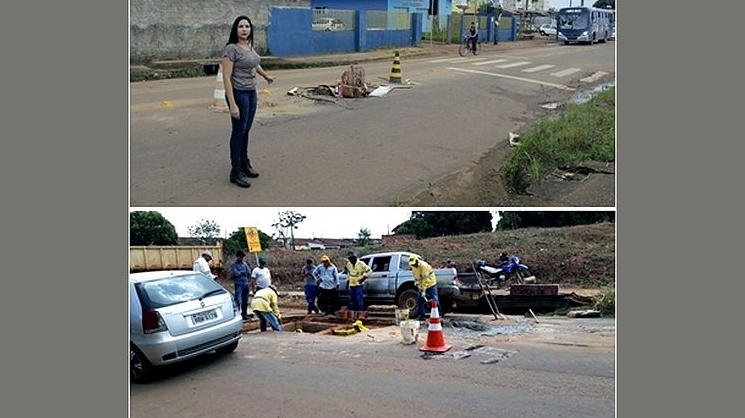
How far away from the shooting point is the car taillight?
6984 mm

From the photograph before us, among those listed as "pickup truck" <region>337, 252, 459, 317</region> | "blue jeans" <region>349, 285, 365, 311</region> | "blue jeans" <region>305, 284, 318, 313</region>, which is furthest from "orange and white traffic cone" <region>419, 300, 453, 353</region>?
"blue jeans" <region>305, 284, 318, 313</region>

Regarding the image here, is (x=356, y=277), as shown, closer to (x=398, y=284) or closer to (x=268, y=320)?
(x=398, y=284)

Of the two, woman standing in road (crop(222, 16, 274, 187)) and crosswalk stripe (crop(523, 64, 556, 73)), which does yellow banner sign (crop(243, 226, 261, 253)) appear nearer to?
woman standing in road (crop(222, 16, 274, 187))

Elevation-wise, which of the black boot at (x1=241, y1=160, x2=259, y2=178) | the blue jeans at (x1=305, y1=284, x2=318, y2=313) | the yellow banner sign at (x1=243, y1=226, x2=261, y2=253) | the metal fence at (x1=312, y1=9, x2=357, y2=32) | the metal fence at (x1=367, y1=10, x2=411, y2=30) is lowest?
the blue jeans at (x1=305, y1=284, x2=318, y2=313)

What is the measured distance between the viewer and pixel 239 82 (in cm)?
829

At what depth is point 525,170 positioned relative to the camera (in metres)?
10.3

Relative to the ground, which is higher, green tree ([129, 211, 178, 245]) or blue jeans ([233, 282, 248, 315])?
green tree ([129, 211, 178, 245])

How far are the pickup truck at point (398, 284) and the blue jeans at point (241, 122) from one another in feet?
14.7

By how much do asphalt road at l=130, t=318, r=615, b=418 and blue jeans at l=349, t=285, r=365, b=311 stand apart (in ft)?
11.7

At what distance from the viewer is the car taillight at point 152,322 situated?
22.9 ft

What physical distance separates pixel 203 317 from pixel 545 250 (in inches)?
529

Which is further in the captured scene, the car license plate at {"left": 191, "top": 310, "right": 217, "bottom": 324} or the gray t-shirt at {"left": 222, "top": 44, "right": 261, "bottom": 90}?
the gray t-shirt at {"left": 222, "top": 44, "right": 261, "bottom": 90}

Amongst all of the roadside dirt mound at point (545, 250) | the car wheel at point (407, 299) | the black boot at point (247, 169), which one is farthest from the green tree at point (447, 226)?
the black boot at point (247, 169)

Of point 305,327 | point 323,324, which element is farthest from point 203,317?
point 305,327
